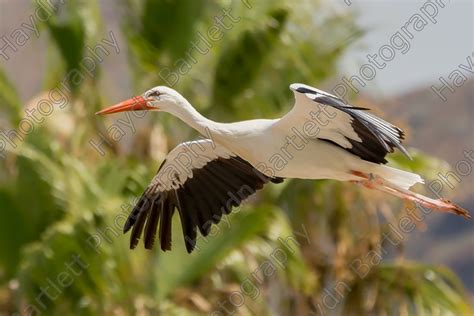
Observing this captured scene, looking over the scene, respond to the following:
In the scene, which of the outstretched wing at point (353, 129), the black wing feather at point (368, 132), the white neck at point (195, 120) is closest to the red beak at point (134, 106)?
the white neck at point (195, 120)

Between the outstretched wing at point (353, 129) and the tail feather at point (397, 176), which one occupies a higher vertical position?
the outstretched wing at point (353, 129)

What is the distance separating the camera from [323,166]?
9.38 meters

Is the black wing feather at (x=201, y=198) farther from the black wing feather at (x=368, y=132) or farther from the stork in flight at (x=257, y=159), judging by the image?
the black wing feather at (x=368, y=132)

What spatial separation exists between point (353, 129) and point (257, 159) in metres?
0.71

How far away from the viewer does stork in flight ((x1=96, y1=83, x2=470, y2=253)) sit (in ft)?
29.5

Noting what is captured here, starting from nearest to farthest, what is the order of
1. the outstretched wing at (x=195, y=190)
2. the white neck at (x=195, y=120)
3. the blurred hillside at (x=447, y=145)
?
the white neck at (x=195, y=120), the outstretched wing at (x=195, y=190), the blurred hillside at (x=447, y=145)

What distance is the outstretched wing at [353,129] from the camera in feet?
28.1

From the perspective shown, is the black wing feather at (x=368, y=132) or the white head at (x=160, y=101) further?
the white head at (x=160, y=101)

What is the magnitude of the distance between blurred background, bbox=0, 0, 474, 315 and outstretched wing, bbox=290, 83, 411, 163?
11.2 ft

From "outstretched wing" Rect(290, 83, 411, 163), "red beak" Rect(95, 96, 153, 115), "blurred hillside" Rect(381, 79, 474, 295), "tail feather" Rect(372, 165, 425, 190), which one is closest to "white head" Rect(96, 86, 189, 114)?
"red beak" Rect(95, 96, 153, 115)

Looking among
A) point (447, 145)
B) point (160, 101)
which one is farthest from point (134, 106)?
point (447, 145)

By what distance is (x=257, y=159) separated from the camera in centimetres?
914

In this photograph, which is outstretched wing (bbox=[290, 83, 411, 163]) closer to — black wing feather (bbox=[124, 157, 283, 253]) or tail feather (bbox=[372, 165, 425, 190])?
tail feather (bbox=[372, 165, 425, 190])

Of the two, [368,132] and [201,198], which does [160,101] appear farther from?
[368,132]
